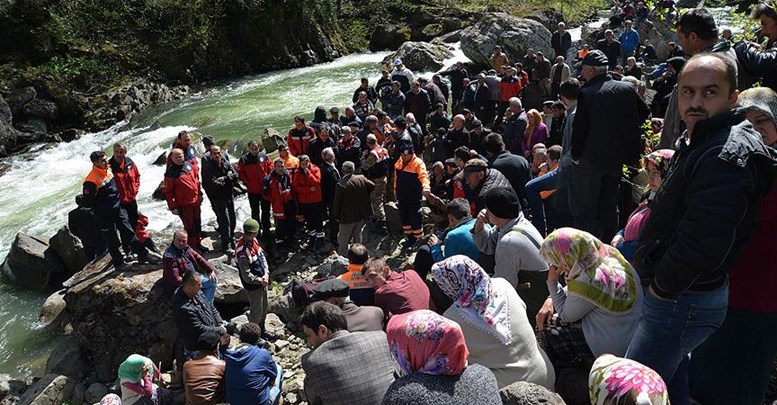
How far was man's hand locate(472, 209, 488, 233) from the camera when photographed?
5343 millimetres

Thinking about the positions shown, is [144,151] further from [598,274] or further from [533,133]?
[598,274]

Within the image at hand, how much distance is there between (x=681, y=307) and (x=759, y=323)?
0.59 meters

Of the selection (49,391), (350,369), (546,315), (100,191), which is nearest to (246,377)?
(350,369)

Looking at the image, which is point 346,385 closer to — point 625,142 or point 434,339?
point 434,339

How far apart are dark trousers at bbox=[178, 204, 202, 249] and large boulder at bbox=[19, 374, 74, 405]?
292cm

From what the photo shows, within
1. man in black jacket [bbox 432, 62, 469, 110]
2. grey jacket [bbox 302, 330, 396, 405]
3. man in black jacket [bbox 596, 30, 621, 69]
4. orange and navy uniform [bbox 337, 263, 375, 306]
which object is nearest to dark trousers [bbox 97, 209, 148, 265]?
orange and navy uniform [bbox 337, 263, 375, 306]

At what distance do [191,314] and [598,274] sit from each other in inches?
206

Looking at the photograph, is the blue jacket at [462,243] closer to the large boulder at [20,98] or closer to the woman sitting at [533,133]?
the woman sitting at [533,133]

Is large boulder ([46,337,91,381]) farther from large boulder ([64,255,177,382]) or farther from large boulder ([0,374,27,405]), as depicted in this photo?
large boulder ([0,374,27,405])

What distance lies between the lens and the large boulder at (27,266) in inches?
456

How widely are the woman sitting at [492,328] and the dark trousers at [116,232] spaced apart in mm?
7325

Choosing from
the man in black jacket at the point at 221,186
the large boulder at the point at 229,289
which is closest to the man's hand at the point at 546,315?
the large boulder at the point at 229,289

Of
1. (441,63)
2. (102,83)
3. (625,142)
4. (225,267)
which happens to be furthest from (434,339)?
(102,83)

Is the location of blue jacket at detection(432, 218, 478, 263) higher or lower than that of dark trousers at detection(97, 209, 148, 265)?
higher
